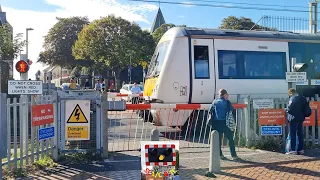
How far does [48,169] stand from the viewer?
750cm

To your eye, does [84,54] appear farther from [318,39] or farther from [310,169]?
[310,169]

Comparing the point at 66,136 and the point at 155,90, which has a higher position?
the point at 155,90

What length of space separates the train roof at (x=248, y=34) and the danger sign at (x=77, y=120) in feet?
16.8

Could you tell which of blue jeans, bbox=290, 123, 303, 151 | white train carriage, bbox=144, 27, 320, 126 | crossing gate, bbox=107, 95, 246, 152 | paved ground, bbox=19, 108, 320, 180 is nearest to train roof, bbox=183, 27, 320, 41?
white train carriage, bbox=144, 27, 320, 126

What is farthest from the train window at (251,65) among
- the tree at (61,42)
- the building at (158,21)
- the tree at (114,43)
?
the building at (158,21)

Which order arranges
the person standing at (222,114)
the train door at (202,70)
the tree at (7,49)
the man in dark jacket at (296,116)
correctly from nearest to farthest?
the person standing at (222,114) < the man in dark jacket at (296,116) < the train door at (202,70) < the tree at (7,49)

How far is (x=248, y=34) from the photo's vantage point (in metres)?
13.0

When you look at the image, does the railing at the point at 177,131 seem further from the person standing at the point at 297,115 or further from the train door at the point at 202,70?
the person standing at the point at 297,115

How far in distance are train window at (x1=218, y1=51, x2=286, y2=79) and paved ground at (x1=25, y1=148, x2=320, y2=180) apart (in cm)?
424

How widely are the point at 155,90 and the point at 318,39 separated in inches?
273

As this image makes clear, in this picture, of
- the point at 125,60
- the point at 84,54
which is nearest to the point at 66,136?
the point at 125,60

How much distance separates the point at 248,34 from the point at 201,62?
2229 mm

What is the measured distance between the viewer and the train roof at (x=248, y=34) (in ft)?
40.1

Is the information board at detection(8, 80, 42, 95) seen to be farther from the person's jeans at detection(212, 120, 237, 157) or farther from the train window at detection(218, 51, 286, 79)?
the train window at detection(218, 51, 286, 79)
